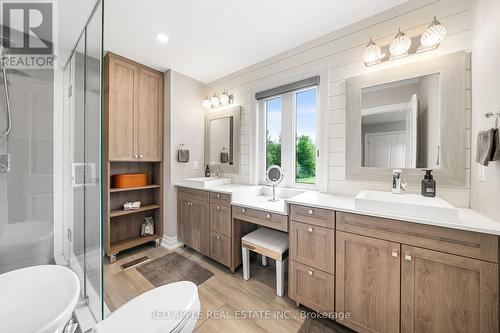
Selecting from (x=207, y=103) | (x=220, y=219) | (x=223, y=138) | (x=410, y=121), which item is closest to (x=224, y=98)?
(x=207, y=103)

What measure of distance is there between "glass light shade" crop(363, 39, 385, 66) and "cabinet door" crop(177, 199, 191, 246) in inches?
100

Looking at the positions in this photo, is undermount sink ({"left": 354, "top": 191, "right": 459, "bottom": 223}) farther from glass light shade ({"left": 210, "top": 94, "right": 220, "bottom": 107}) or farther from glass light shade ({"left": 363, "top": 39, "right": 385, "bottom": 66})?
glass light shade ({"left": 210, "top": 94, "right": 220, "bottom": 107})

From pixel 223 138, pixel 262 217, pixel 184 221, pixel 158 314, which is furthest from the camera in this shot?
pixel 223 138

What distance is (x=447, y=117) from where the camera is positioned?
1.38 m

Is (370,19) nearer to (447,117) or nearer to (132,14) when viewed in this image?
(447,117)

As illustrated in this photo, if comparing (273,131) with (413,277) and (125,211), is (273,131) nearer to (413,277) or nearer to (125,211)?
(413,277)

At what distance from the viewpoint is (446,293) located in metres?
1.03

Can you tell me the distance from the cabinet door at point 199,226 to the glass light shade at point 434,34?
252 cm

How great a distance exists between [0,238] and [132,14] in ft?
7.75

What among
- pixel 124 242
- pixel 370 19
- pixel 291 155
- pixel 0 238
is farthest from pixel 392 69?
pixel 0 238

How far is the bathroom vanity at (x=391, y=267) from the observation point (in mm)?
960

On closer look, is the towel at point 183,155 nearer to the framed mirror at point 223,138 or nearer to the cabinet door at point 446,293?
the framed mirror at point 223,138

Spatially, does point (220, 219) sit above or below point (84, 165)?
below

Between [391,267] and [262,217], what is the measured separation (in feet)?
3.32
